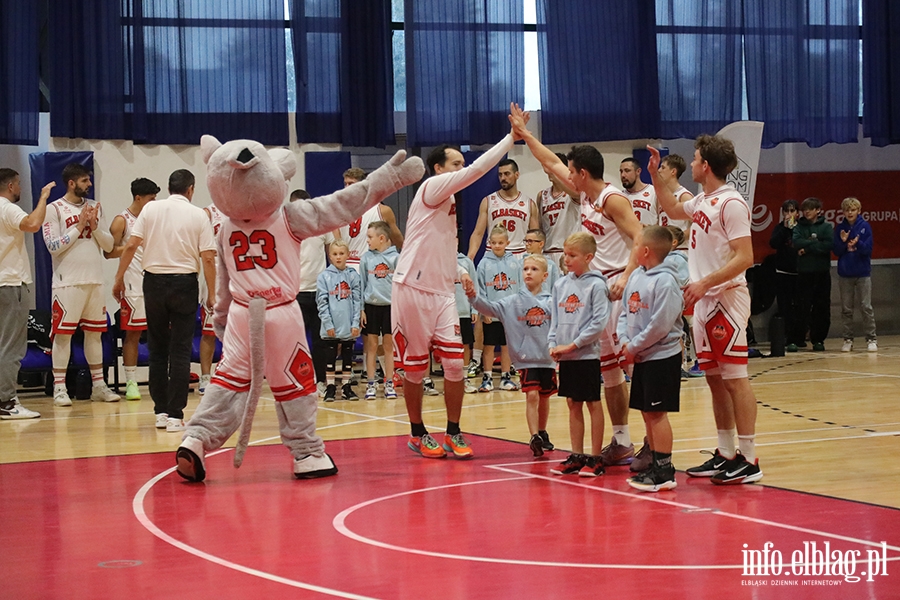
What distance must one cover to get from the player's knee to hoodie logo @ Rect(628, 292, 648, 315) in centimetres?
139

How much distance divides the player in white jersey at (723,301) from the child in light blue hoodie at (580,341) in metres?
0.53

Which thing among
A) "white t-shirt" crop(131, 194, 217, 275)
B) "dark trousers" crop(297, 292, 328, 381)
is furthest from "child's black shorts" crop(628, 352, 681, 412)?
"dark trousers" crop(297, 292, 328, 381)

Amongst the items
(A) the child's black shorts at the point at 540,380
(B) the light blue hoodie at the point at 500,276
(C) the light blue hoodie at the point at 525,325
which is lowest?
(A) the child's black shorts at the point at 540,380

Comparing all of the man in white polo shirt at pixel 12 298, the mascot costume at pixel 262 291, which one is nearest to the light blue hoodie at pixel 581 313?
the mascot costume at pixel 262 291

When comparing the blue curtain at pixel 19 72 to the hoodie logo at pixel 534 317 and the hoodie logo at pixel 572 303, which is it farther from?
the hoodie logo at pixel 572 303

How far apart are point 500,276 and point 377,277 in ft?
4.43

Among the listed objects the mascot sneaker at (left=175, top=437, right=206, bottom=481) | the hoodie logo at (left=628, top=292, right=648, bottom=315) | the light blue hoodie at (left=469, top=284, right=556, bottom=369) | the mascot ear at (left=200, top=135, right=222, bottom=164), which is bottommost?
the mascot sneaker at (left=175, top=437, right=206, bottom=481)

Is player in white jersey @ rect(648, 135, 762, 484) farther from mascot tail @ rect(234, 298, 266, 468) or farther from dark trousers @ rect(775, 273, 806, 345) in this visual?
dark trousers @ rect(775, 273, 806, 345)

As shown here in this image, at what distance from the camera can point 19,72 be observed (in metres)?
12.4

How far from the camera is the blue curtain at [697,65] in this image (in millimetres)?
14156

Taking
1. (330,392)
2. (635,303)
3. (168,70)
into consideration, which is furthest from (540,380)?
(168,70)

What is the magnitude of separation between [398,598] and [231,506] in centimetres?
201

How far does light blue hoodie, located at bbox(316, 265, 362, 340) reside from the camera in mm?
10367

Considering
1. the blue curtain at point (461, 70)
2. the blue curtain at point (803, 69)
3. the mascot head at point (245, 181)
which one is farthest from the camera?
the blue curtain at point (803, 69)
